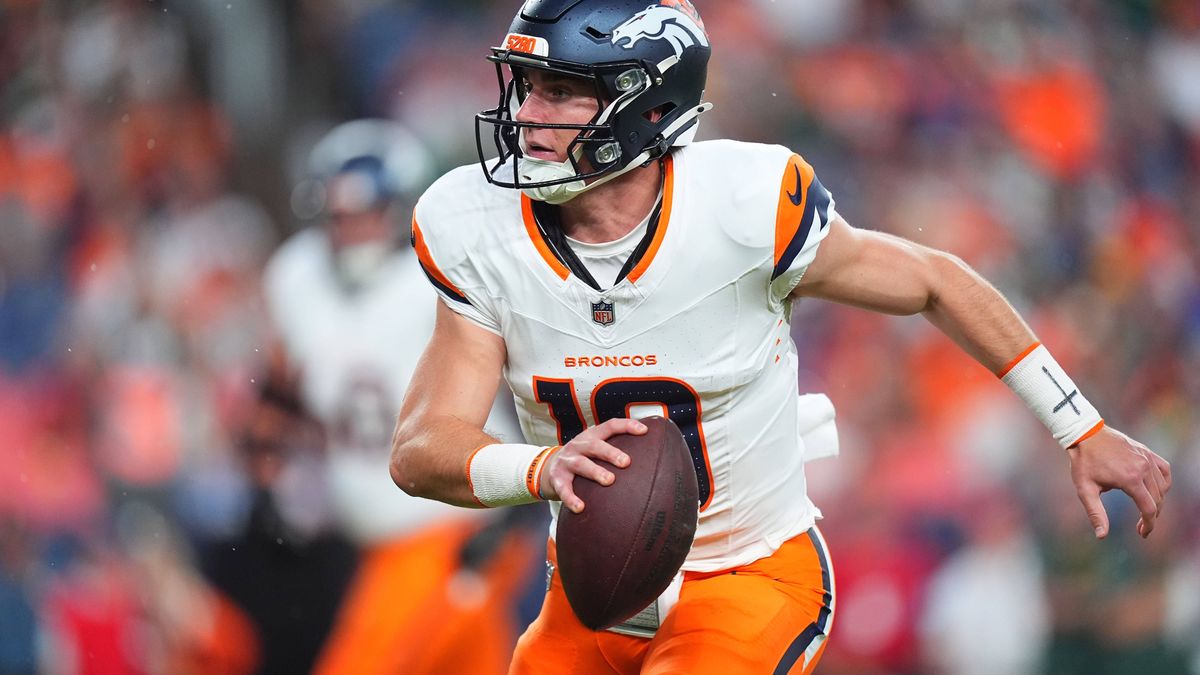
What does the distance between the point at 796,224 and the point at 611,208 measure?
1.01 ft

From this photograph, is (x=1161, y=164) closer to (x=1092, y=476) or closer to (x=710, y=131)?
(x=710, y=131)

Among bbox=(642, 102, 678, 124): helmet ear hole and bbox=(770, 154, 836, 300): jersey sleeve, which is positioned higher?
bbox=(642, 102, 678, 124): helmet ear hole

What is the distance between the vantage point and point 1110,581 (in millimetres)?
4918

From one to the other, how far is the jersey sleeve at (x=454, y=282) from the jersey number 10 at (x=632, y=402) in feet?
0.46

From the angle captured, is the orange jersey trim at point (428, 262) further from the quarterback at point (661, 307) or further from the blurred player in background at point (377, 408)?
the blurred player in background at point (377, 408)

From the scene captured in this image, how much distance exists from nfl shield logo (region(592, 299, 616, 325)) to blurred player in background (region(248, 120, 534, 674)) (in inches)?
93.9

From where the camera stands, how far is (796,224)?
2.34 metres

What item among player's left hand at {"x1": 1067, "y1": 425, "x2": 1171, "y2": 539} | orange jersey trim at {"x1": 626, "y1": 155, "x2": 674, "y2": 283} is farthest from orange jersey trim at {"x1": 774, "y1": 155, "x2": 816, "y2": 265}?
player's left hand at {"x1": 1067, "y1": 425, "x2": 1171, "y2": 539}

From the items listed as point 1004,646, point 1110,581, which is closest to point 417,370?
point 1004,646

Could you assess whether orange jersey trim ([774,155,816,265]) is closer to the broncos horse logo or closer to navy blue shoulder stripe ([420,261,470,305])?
the broncos horse logo

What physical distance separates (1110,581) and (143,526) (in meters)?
3.30

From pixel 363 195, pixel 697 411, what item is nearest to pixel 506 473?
pixel 697 411

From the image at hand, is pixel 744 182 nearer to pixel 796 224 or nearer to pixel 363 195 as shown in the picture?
pixel 796 224

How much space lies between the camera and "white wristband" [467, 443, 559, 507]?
209 cm
